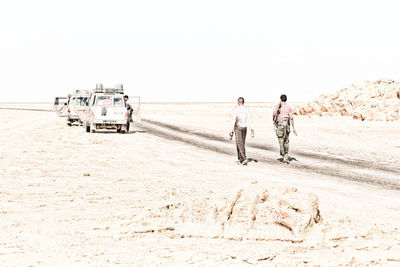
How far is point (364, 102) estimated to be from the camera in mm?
45156

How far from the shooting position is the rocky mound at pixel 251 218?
7273 mm

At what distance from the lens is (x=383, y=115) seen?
1599 inches

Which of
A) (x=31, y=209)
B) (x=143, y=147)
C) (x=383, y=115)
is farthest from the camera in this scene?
(x=383, y=115)

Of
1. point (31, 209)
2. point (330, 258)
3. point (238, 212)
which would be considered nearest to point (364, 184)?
point (238, 212)

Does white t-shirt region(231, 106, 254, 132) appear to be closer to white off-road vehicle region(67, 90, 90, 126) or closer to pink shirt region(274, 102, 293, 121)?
pink shirt region(274, 102, 293, 121)

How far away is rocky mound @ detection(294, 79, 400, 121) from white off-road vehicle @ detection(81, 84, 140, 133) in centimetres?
2194

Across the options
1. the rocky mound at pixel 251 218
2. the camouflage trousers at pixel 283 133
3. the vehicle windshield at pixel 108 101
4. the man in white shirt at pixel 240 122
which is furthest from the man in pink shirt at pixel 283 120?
the vehicle windshield at pixel 108 101

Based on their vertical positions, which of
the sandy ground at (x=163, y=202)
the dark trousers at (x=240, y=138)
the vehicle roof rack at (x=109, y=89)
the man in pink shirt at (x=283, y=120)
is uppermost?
the vehicle roof rack at (x=109, y=89)

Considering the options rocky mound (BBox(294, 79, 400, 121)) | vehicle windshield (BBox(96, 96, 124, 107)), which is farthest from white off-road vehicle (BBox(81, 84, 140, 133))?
rocky mound (BBox(294, 79, 400, 121))

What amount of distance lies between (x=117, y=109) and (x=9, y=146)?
8.83 metres

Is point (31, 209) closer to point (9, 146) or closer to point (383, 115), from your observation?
point (9, 146)

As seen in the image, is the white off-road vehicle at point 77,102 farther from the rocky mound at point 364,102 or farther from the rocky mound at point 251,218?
the rocky mound at point 251,218

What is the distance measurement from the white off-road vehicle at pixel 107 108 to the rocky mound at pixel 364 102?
72.0ft

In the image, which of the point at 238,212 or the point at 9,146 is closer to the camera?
the point at 238,212
